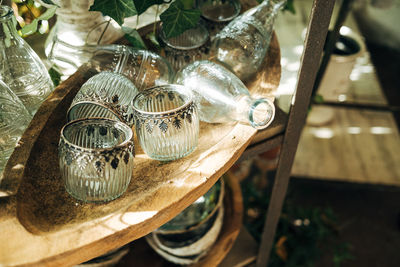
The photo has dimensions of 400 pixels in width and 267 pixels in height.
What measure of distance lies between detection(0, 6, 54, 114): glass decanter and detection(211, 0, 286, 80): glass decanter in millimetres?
314

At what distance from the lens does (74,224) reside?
1.53 ft

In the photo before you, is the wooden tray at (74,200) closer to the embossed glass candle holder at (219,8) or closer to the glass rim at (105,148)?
the glass rim at (105,148)

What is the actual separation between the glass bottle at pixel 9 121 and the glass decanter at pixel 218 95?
10.3 inches

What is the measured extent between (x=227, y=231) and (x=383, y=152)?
1195 mm

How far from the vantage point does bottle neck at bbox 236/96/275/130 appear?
0.56 metres

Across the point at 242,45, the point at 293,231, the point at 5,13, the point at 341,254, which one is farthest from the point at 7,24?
the point at 341,254

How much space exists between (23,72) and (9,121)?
0.36ft

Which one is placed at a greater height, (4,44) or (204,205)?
(4,44)

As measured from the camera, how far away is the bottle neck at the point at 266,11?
0.73 metres

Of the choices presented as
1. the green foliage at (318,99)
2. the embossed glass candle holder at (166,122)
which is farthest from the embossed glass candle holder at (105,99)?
the green foliage at (318,99)

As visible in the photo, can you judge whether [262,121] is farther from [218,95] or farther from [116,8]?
[116,8]

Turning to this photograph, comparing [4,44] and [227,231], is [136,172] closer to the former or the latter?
[4,44]

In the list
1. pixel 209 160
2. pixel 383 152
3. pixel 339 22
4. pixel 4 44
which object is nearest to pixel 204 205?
pixel 209 160

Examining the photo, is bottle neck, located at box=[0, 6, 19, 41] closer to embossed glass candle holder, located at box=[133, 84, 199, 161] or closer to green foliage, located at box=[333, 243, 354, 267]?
embossed glass candle holder, located at box=[133, 84, 199, 161]
